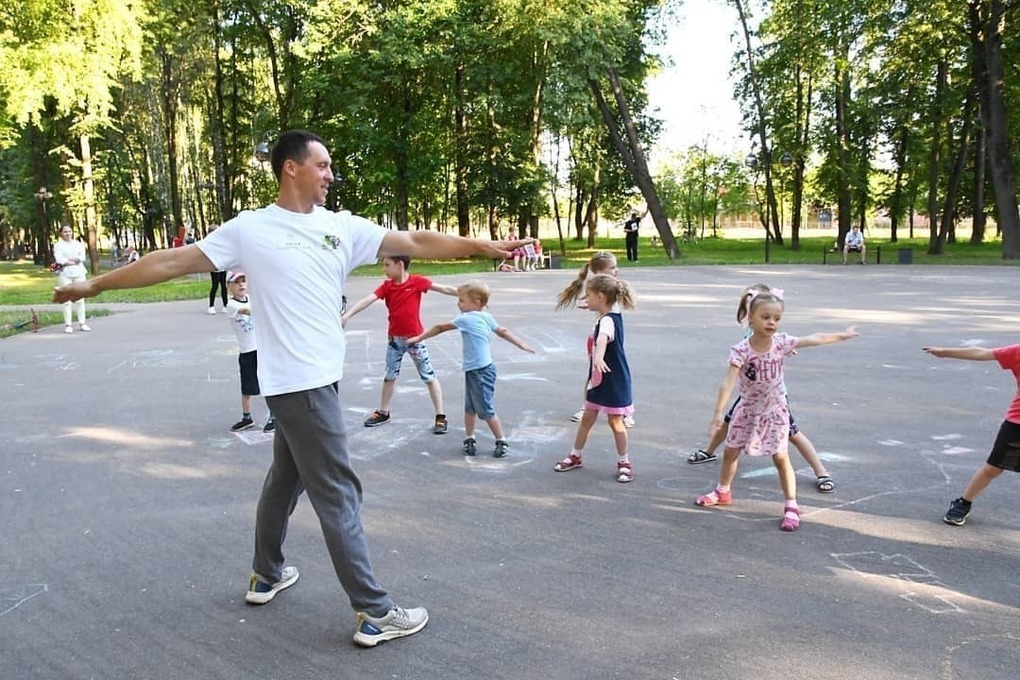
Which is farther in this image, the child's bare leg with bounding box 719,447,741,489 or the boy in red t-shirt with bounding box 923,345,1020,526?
the child's bare leg with bounding box 719,447,741,489

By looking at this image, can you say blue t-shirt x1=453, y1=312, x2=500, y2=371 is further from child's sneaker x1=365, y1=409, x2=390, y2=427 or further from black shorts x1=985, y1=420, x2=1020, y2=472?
black shorts x1=985, y1=420, x2=1020, y2=472

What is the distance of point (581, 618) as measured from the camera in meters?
3.42

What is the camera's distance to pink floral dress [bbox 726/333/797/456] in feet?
15.0

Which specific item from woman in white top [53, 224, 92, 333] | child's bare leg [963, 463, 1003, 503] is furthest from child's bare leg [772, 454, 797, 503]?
woman in white top [53, 224, 92, 333]

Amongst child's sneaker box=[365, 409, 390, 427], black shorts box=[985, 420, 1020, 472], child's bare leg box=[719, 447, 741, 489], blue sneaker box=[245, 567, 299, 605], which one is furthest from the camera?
child's sneaker box=[365, 409, 390, 427]

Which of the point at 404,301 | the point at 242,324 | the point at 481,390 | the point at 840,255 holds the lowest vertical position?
the point at 481,390

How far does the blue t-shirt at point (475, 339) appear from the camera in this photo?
A: 596 cm

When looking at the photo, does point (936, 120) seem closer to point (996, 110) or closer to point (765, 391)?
point (996, 110)

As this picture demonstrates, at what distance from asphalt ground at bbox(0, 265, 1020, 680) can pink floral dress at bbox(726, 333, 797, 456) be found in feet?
1.43

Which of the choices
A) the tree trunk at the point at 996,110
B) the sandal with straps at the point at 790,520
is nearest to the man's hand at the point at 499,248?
the sandal with straps at the point at 790,520

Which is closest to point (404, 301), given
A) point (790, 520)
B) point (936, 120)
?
point (790, 520)

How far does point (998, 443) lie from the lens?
14.3ft

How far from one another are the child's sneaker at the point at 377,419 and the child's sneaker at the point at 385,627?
12.1 feet

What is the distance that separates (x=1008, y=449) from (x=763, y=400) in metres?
1.32
